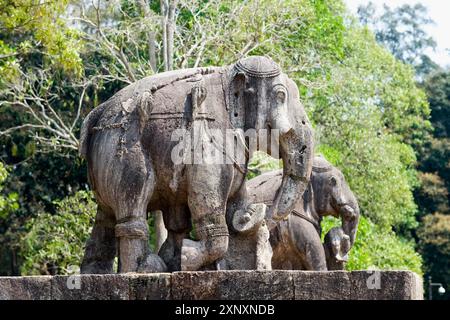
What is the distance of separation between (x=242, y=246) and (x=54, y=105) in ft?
64.4

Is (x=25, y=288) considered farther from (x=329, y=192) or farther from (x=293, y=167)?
(x=329, y=192)

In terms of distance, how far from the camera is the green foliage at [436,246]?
133ft

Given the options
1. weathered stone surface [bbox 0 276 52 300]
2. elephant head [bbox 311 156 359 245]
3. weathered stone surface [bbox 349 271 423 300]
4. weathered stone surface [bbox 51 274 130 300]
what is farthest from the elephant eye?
elephant head [bbox 311 156 359 245]

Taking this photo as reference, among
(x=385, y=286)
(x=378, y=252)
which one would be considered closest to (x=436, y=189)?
(x=378, y=252)

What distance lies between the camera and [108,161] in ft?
35.9

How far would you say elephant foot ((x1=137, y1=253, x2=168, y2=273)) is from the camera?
10.7 m

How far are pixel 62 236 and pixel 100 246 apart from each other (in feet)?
44.4

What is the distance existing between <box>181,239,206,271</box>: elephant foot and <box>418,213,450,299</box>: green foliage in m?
30.5

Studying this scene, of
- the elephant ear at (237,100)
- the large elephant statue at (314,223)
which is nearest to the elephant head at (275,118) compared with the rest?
the elephant ear at (237,100)

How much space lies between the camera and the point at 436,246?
135 feet

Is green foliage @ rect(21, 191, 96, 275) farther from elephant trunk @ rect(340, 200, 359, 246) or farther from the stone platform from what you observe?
the stone platform

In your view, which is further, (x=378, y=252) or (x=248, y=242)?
(x=378, y=252)

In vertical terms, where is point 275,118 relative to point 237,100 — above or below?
below

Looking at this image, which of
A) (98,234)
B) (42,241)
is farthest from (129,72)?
(98,234)
